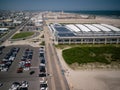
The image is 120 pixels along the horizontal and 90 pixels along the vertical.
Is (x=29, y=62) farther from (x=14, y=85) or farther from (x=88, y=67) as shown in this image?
(x=88, y=67)

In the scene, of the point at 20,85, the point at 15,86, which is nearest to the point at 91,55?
the point at 20,85

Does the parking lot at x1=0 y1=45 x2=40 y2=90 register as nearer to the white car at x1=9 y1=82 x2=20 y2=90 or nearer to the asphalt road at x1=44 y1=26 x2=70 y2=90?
the white car at x1=9 y1=82 x2=20 y2=90

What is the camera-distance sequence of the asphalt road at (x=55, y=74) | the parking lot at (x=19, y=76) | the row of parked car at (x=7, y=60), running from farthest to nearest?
the row of parked car at (x=7, y=60) → the parking lot at (x=19, y=76) → the asphalt road at (x=55, y=74)

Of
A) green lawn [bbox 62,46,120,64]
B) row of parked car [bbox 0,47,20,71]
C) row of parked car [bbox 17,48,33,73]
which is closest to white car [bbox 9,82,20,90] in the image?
row of parked car [bbox 17,48,33,73]

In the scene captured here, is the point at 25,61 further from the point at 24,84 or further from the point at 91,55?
the point at 91,55

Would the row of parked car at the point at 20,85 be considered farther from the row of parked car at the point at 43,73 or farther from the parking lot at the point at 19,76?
the row of parked car at the point at 43,73

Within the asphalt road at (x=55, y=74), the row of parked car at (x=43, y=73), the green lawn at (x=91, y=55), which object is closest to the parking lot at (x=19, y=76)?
the row of parked car at (x=43, y=73)
